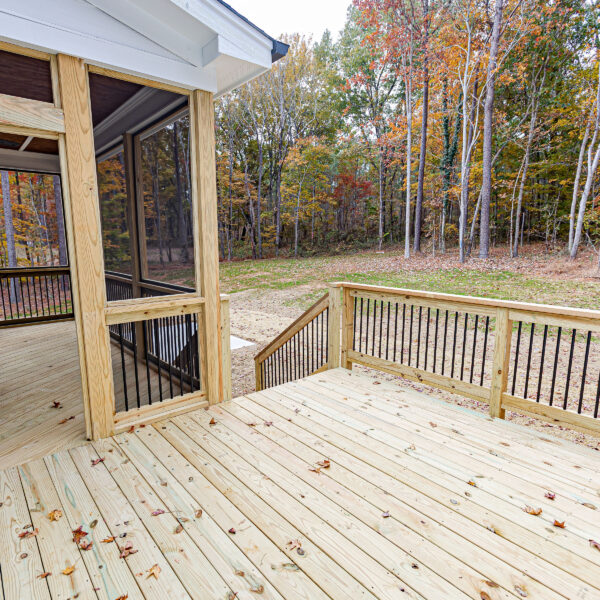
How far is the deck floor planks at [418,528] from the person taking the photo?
1.49m

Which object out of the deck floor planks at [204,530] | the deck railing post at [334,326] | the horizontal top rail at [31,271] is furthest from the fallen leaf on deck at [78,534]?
the horizontal top rail at [31,271]

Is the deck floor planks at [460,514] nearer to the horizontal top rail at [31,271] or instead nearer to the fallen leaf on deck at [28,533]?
the fallen leaf on deck at [28,533]

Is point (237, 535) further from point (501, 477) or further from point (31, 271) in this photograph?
point (31, 271)

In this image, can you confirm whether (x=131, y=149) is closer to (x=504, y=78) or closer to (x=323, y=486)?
(x=323, y=486)

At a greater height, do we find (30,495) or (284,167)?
(284,167)

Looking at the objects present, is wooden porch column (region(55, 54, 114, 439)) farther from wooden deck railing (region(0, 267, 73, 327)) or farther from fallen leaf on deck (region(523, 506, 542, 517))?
wooden deck railing (region(0, 267, 73, 327))

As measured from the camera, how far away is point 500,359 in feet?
9.26

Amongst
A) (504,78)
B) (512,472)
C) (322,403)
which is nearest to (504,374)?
Result: (512,472)

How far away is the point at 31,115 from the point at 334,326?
3104mm

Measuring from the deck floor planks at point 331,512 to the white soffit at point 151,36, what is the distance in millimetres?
2712

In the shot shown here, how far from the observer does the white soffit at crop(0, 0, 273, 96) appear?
2.14m

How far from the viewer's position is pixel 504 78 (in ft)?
39.8

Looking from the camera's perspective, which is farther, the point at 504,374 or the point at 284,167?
the point at 284,167

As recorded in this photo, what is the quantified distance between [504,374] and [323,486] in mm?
1741
